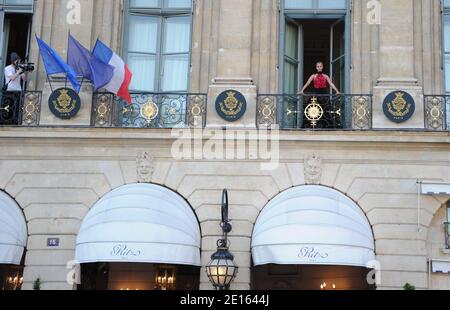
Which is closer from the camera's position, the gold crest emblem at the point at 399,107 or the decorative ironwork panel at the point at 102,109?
the gold crest emblem at the point at 399,107

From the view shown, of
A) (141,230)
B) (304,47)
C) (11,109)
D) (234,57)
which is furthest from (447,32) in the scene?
(11,109)

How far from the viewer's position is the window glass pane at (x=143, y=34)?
12719 millimetres

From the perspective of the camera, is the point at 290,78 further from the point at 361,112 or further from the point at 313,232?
the point at 313,232

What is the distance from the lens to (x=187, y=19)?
12.7 metres

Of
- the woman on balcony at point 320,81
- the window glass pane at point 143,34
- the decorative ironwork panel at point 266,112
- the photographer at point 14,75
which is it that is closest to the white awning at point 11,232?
the photographer at point 14,75

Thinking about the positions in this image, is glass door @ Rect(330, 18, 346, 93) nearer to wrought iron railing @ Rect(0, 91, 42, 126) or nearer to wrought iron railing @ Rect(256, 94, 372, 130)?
wrought iron railing @ Rect(256, 94, 372, 130)

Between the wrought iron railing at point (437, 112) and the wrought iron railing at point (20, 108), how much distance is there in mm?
5834

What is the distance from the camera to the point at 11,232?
11445 mm

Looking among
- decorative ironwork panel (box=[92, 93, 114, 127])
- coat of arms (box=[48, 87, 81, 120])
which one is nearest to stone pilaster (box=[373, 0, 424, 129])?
decorative ironwork panel (box=[92, 93, 114, 127])

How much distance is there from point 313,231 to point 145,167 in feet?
8.85

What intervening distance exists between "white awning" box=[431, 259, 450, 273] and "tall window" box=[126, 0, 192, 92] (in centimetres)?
457

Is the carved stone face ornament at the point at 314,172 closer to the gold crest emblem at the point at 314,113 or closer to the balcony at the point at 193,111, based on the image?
the balcony at the point at 193,111
